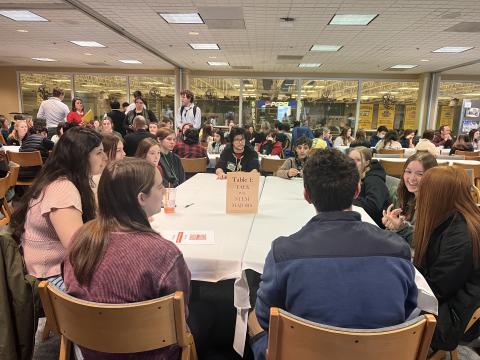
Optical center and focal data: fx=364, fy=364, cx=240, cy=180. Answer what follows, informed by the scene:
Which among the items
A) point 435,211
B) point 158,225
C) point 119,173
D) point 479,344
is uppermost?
point 119,173

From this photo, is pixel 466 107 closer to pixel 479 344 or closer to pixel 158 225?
pixel 479 344

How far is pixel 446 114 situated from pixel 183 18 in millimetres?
10525

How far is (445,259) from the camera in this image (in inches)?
61.2

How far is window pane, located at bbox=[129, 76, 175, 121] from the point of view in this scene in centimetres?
1307

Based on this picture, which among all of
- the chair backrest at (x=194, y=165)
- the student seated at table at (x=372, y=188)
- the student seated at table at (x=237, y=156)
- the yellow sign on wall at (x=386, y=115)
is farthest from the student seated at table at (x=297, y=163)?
the yellow sign on wall at (x=386, y=115)

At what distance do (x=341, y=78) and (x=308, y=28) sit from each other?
6.76m

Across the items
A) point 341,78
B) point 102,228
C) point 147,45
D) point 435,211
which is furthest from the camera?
point 341,78

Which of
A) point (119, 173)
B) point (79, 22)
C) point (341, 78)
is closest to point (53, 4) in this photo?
point (79, 22)

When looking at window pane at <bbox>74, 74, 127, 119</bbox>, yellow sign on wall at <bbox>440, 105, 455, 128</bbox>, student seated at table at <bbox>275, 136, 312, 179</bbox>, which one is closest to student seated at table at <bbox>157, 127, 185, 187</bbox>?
student seated at table at <bbox>275, 136, 312, 179</bbox>

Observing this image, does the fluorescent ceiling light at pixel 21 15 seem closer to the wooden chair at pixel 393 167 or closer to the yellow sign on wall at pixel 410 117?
the wooden chair at pixel 393 167

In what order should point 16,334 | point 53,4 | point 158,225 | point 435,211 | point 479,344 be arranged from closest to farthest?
point 16,334 → point 435,211 → point 158,225 → point 479,344 → point 53,4

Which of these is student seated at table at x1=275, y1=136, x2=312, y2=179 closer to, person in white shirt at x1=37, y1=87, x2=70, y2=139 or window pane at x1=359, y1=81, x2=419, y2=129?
person in white shirt at x1=37, y1=87, x2=70, y2=139

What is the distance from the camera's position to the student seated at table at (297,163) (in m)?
3.55

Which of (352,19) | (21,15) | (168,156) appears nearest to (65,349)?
(168,156)
